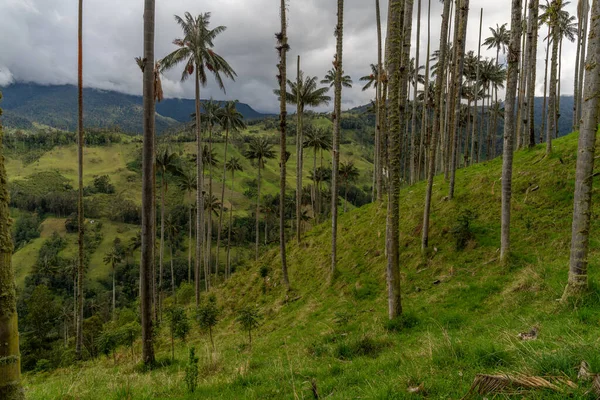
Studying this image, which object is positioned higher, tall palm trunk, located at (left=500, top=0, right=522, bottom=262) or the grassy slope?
tall palm trunk, located at (left=500, top=0, right=522, bottom=262)

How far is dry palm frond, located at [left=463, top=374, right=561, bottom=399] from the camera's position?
3.07m

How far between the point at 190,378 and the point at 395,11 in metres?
10.2

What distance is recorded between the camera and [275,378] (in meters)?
6.00

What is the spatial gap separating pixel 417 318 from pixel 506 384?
6.37 metres

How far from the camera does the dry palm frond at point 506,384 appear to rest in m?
3.07

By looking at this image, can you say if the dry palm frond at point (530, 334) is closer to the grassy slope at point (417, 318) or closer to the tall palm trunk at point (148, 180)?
the grassy slope at point (417, 318)

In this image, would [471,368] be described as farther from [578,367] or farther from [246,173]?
[246,173]

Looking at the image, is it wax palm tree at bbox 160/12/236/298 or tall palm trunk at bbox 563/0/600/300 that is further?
wax palm tree at bbox 160/12/236/298

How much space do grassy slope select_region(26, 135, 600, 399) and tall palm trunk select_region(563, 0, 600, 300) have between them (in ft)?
1.81

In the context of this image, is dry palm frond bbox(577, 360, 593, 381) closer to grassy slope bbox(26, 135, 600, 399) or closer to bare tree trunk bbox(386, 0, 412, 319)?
grassy slope bbox(26, 135, 600, 399)

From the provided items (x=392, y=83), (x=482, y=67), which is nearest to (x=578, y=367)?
(x=392, y=83)

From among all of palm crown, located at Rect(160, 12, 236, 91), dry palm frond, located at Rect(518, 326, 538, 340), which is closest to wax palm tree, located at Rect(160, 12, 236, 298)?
palm crown, located at Rect(160, 12, 236, 91)

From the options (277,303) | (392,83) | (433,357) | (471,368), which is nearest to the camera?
(471,368)

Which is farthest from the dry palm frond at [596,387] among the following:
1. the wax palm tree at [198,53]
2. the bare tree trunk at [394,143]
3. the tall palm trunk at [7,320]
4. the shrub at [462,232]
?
the wax palm tree at [198,53]
